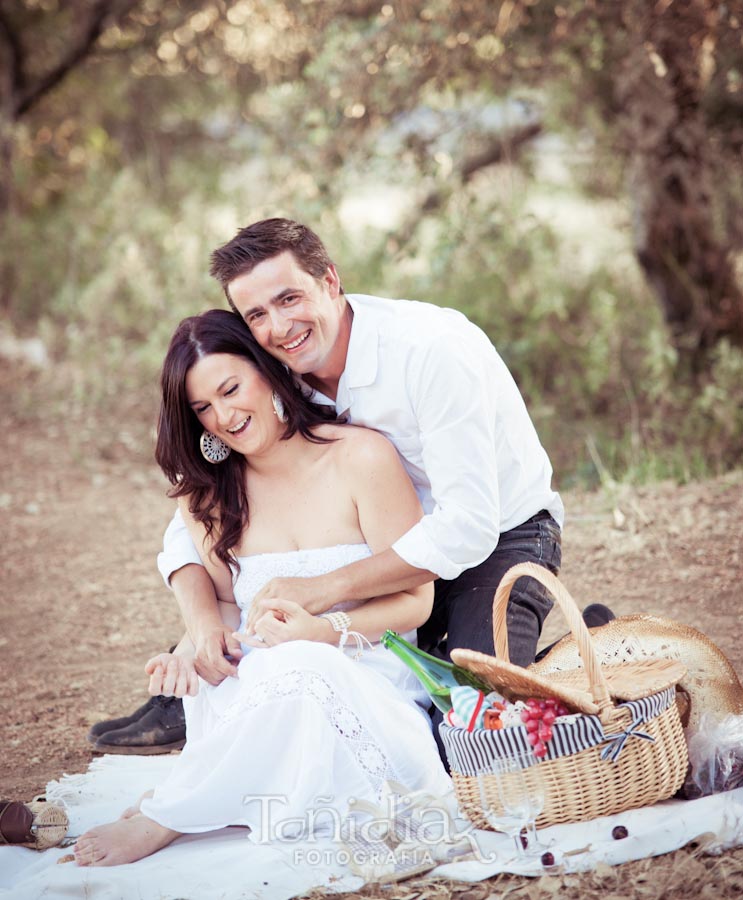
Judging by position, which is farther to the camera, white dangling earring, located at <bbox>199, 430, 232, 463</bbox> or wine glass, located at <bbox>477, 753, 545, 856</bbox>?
white dangling earring, located at <bbox>199, 430, 232, 463</bbox>

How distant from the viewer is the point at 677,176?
7.02m

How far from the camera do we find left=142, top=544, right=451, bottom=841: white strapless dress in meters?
2.97

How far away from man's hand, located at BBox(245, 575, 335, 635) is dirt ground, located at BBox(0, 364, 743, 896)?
1116 mm

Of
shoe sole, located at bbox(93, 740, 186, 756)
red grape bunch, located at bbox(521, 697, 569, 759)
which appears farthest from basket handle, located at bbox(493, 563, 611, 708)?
shoe sole, located at bbox(93, 740, 186, 756)

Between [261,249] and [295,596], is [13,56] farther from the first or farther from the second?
[295,596]

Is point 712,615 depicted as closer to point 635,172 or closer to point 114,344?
point 635,172

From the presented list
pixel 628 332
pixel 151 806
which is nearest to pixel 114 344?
pixel 628 332

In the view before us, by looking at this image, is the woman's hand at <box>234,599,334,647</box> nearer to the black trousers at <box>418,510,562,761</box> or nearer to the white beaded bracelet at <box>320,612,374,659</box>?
the white beaded bracelet at <box>320,612,374,659</box>

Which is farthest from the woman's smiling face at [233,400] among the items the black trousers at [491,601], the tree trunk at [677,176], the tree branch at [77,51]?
the tree branch at [77,51]

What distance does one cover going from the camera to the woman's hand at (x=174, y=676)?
3.29 metres

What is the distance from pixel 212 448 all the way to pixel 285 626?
628 millimetres

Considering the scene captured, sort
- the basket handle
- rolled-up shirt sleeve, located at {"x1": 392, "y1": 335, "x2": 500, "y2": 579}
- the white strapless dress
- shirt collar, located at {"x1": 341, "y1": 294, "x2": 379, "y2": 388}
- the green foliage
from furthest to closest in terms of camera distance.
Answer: the green foliage → shirt collar, located at {"x1": 341, "y1": 294, "x2": 379, "y2": 388} → rolled-up shirt sleeve, located at {"x1": 392, "y1": 335, "x2": 500, "y2": 579} → the white strapless dress → the basket handle

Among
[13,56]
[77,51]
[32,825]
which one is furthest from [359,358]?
[13,56]

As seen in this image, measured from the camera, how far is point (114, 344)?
8.87 meters
